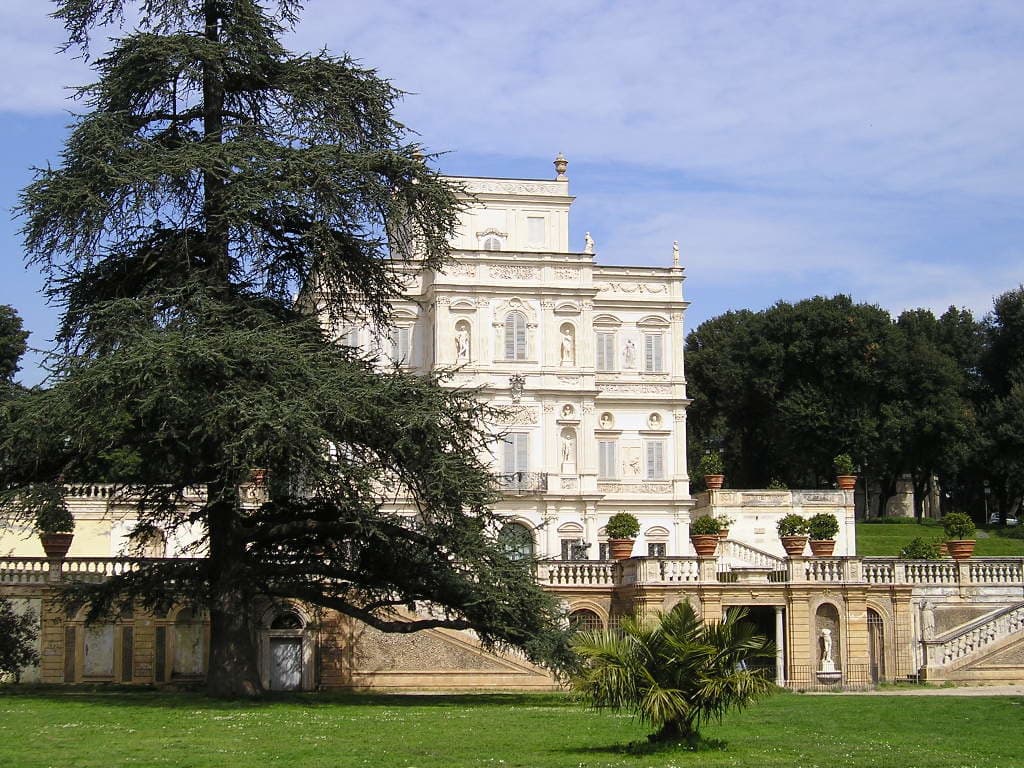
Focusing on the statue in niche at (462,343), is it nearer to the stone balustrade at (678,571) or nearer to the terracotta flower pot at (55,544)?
the stone balustrade at (678,571)

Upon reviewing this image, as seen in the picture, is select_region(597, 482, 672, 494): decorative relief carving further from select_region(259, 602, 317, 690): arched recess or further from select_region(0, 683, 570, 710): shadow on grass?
select_region(0, 683, 570, 710): shadow on grass

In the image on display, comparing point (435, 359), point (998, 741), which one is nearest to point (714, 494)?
point (435, 359)

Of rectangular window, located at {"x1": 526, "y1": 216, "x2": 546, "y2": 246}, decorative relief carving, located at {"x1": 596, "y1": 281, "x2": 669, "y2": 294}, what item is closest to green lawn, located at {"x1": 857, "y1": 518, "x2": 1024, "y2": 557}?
decorative relief carving, located at {"x1": 596, "y1": 281, "x2": 669, "y2": 294}

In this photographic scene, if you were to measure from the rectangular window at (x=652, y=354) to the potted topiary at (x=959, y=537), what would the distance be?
1617cm

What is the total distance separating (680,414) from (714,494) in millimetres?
3664

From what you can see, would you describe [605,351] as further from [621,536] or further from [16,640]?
[16,640]

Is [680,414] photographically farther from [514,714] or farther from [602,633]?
[602,633]

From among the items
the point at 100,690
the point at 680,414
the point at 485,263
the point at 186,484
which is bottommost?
the point at 100,690

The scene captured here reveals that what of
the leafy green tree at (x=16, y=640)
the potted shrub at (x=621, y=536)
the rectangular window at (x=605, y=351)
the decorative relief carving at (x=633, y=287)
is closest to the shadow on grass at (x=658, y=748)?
the leafy green tree at (x=16, y=640)

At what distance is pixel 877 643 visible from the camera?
3169cm

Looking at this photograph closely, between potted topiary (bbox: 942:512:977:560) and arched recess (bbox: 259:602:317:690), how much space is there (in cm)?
1520

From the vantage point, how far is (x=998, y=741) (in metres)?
17.5

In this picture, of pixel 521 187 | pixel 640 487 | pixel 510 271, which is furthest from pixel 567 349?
pixel 521 187

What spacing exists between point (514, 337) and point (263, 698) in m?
26.2
